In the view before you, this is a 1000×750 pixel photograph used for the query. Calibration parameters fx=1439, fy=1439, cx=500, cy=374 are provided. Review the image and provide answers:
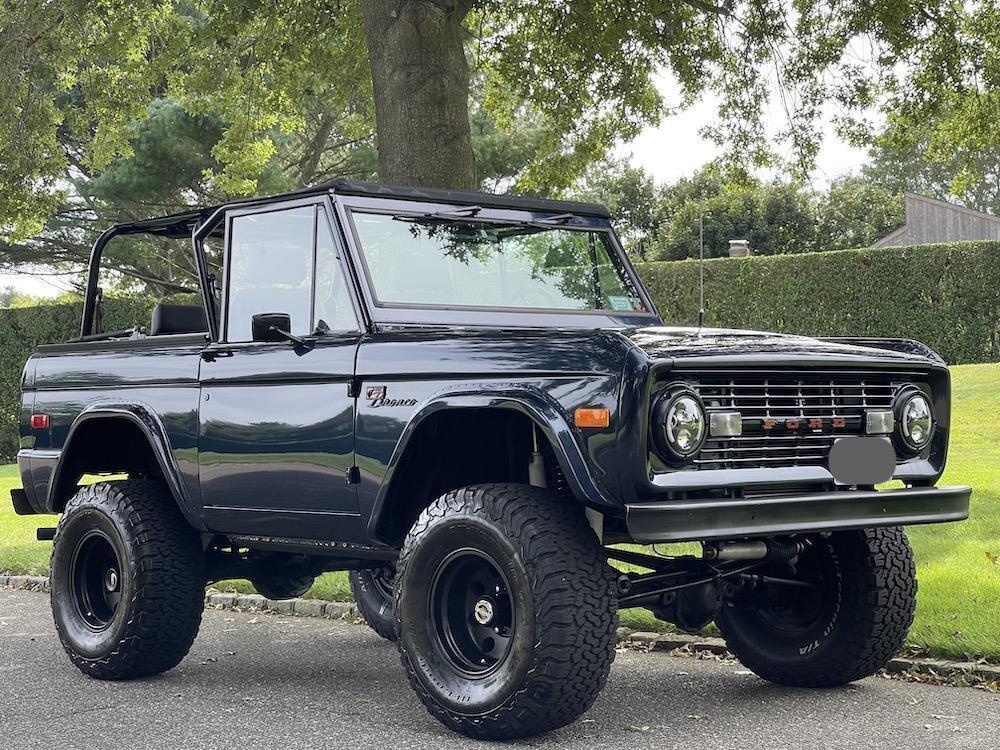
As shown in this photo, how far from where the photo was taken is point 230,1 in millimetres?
14297

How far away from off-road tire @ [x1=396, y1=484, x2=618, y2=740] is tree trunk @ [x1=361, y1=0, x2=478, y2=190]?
215 inches

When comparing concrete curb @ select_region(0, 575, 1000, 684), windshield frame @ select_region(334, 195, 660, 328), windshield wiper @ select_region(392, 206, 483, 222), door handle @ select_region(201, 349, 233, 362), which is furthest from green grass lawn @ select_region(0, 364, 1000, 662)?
door handle @ select_region(201, 349, 233, 362)

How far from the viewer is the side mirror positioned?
19.9ft

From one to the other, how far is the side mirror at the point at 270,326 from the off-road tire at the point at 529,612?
112cm

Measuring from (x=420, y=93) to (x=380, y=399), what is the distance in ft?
17.8

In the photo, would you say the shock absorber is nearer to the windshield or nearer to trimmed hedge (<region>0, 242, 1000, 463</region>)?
the windshield

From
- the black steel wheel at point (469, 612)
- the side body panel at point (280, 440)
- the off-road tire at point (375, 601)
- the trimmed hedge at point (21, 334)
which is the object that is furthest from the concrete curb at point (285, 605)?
the trimmed hedge at point (21, 334)

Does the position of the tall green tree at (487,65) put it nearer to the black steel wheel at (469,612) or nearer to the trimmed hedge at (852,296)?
the black steel wheel at (469,612)

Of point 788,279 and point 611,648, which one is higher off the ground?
point 788,279

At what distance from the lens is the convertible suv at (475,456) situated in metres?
5.16

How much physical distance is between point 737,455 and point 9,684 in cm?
375

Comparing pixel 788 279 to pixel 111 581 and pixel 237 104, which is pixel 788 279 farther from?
pixel 111 581

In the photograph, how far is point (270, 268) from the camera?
6.63m

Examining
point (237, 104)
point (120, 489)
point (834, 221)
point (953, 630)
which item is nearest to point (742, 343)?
point (953, 630)
